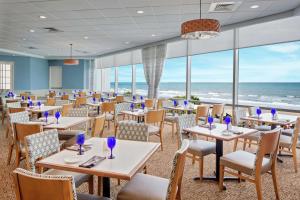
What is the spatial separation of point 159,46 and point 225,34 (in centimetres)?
292

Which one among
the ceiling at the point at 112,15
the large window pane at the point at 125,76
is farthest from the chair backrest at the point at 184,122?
the large window pane at the point at 125,76

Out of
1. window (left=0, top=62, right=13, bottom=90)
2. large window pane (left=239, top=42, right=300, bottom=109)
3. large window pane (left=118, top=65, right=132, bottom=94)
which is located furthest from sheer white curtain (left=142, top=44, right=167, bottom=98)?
large window pane (left=239, top=42, right=300, bottom=109)

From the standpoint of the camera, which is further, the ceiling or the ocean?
the ocean

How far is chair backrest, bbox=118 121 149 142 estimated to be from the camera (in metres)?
3.21

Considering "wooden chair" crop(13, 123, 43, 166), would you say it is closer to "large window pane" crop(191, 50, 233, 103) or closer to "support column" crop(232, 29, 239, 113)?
"support column" crop(232, 29, 239, 113)

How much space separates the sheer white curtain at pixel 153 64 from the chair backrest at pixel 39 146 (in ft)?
23.4

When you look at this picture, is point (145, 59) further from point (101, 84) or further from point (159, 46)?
point (101, 84)

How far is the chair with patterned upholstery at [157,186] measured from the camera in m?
1.83

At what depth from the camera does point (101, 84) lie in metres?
15.6

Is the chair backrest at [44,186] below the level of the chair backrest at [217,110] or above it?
below

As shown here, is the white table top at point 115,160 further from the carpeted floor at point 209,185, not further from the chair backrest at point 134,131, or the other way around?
the carpeted floor at point 209,185

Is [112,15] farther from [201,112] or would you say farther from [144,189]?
[144,189]

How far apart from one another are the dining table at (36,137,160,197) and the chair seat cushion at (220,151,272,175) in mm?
1023

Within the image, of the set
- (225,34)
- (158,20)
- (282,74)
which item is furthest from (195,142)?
(282,74)
